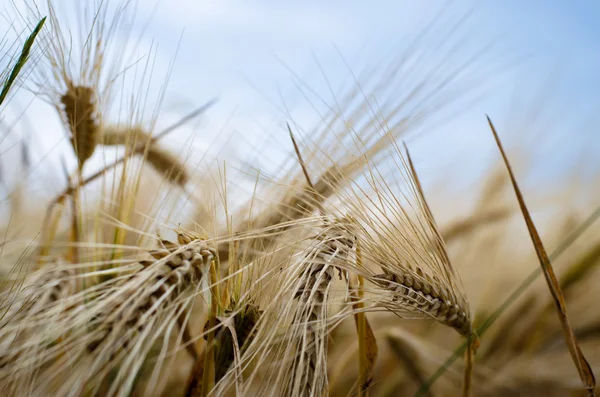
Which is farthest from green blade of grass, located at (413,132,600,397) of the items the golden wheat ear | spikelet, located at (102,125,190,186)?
spikelet, located at (102,125,190,186)

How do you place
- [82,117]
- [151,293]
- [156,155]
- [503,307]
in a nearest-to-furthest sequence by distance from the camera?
[151,293], [503,307], [82,117], [156,155]

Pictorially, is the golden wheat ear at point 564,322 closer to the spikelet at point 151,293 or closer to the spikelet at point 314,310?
the spikelet at point 314,310

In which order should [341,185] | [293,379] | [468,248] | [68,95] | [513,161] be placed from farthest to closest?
[513,161]
[468,248]
[68,95]
[341,185]
[293,379]

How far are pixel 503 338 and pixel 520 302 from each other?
63mm

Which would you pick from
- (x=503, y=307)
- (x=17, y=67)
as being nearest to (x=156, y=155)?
(x=17, y=67)

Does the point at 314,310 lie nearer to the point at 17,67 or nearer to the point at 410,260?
the point at 410,260

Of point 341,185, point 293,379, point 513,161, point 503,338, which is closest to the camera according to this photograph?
point 293,379

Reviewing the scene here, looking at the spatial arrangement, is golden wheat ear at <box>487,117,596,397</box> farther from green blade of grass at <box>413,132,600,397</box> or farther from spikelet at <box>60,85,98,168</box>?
spikelet at <box>60,85,98,168</box>

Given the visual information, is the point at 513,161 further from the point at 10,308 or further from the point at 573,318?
the point at 10,308

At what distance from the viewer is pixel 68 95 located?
2.40ft

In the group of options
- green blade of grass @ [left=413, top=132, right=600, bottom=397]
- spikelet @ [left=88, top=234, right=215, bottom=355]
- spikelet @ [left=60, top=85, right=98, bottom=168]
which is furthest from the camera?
spikelet @ [left=60, top=85, right=98, bottom=168]

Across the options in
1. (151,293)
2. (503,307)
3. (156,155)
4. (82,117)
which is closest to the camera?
(151,293)

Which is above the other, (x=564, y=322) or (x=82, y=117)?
(x=82, y=117)

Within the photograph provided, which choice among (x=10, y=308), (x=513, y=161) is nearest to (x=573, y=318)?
(x=513, y=161)
